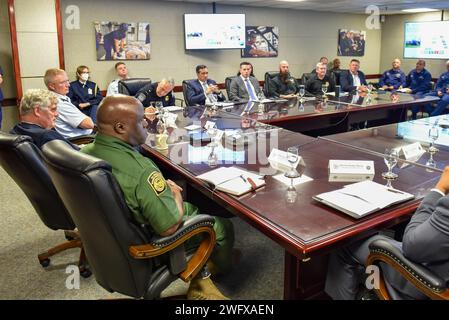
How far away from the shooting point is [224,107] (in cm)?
452

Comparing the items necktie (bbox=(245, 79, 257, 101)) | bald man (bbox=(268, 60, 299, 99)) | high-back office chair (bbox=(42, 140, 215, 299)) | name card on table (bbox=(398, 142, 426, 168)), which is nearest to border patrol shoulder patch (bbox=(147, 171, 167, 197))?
high-back office chair (bbox=(42, 140, 215, 299))

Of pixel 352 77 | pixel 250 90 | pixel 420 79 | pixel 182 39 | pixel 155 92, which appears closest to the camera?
pixel 155 92

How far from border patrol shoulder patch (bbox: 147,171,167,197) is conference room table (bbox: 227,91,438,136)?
7.27ft

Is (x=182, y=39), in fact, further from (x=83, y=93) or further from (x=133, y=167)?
(x=133, y=167)

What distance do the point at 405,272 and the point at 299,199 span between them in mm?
534

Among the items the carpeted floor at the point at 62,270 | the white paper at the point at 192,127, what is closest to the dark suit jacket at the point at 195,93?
the white paper at the point at 192,127

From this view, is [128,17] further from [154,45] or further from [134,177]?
[134,177]

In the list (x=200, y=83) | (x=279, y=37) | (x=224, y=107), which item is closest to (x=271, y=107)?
(x=224, y=107)

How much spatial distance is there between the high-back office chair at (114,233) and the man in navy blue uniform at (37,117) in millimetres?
820

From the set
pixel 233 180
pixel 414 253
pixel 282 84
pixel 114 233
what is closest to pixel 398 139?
pixel 233 180

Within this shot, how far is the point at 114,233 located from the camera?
1.41m

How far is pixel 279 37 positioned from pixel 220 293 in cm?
702

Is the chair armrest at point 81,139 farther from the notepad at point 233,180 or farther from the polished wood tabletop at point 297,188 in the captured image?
the notepad at point 233,180

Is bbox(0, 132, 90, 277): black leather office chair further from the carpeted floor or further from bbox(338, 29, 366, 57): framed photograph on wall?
bbox(338, 29, 366, 57): framed photograph on wall
